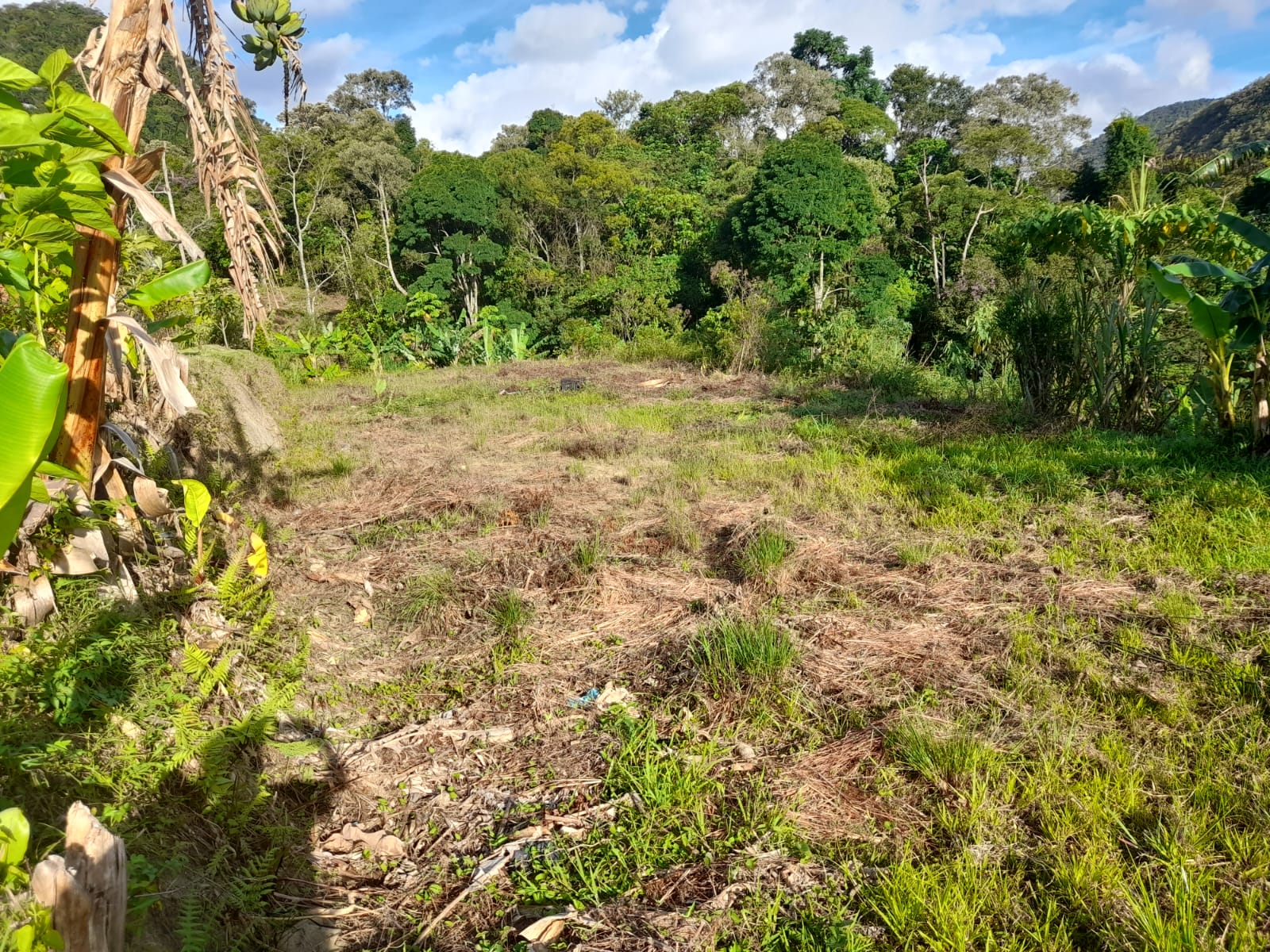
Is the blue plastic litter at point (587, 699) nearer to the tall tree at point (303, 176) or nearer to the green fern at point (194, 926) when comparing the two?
the green fern at point (194, 926)

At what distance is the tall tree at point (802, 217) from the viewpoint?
17.0 meters

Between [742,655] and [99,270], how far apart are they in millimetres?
2540

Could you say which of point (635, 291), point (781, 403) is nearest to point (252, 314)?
point (781, 403)

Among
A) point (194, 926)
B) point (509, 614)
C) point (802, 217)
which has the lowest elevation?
point (194, 926)

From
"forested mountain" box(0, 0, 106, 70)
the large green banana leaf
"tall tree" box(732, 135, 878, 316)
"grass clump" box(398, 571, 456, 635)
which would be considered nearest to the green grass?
"grass clump" box(398, 571, 456, 635)

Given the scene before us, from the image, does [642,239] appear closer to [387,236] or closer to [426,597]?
[387,236]

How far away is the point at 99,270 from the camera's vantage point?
2.23m

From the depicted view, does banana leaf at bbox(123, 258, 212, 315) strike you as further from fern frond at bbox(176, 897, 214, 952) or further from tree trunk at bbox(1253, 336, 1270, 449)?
tree trunk at bbox(1253, 336, 1270, 449)

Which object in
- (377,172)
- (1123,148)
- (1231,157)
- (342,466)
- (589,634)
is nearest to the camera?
(589,634)

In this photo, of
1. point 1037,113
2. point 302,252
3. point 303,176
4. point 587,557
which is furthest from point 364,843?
point 1037,113

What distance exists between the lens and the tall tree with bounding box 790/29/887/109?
1421 inches

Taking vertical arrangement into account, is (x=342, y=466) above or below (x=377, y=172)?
below

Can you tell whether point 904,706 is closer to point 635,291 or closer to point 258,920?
point 258,920

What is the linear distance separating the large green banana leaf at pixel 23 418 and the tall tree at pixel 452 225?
18.2 metres
